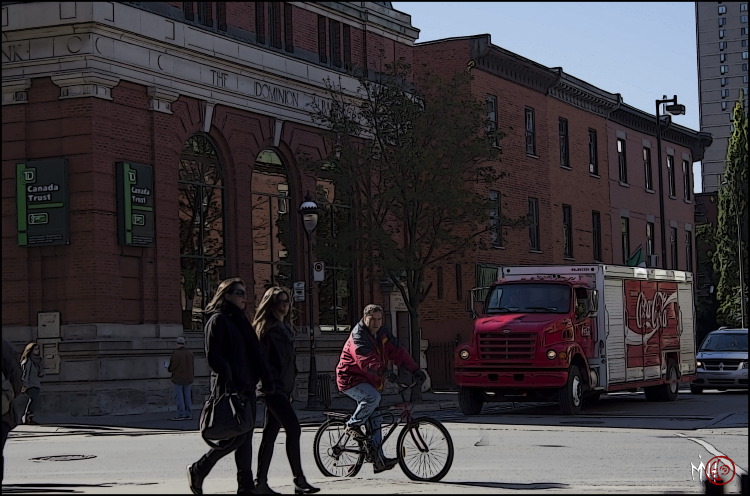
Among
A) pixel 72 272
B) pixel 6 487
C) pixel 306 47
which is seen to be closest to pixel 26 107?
pixel 72 272

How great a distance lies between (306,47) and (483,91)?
9242 mm

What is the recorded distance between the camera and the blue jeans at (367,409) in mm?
13672

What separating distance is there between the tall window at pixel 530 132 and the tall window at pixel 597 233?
6.53 metres

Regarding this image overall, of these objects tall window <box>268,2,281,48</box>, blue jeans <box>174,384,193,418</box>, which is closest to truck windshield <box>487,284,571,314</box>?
blue jeans <box>174,384,193,418</box>

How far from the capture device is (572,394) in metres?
25.4

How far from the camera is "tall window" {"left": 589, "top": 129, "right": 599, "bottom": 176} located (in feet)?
171

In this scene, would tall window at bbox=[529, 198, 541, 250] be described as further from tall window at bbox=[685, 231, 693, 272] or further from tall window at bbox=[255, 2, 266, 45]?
tall window at bbox=[685, 231, 693, 272]

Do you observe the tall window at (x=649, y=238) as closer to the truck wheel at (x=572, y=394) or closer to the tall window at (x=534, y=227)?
the tall window at (x=534, y=227)

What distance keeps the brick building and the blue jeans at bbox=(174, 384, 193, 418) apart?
2093mm

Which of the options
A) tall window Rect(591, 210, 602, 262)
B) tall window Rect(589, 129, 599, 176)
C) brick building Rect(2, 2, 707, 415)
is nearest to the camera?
brick building Rect(2, 2, 707, 415)

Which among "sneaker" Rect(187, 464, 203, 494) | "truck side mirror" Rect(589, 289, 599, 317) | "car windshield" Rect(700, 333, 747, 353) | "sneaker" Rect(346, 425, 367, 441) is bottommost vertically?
"car windshield" Rect(700, 333, 747, 353)

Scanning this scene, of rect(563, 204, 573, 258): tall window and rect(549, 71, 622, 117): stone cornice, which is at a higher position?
rect(549, 71, 622, 117): stone cornice

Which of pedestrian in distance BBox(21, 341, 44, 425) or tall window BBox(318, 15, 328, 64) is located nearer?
pedestrian in distance BBox(21, 341, 44, 425)

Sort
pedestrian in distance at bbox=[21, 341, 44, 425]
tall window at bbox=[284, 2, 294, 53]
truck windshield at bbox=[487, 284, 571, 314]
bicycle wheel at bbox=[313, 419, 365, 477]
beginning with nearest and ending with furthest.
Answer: bicycle wheel at bbox=[313, 419, 365, 477] → pedestrian in distance at bbox=[21, 341, 44, 425] → truck windshield at bbox=[487, 284, 571, 314] → tall window at bbox=[284, 2, 294, 53]
